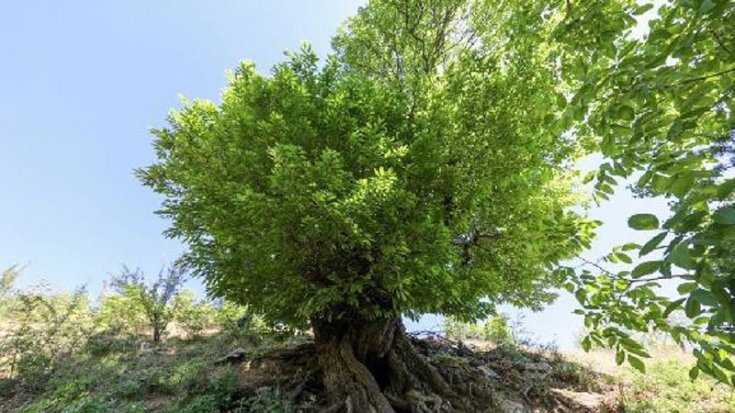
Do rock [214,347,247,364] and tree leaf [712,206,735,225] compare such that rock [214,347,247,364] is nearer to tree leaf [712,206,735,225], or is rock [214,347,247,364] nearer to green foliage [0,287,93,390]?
green foliage [0,287,93,390]

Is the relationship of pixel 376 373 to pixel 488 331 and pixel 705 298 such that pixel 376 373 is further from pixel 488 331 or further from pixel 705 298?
pixel 705 298

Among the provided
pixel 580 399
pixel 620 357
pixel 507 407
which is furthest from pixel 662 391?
pixel 620 357

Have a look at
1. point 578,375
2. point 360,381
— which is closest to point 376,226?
point 360,381

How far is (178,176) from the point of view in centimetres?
641

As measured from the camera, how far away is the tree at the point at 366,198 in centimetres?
470

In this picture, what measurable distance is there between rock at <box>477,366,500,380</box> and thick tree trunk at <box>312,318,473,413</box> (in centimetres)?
132

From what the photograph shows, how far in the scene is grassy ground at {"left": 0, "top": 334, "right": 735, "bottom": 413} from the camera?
591 centimetres

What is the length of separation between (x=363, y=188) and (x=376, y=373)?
364 centimetres

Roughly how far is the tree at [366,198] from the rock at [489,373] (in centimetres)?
130

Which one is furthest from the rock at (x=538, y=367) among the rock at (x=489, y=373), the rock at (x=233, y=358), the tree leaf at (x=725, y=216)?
the tree leaf at (x=725, y=216)

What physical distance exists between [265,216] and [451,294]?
2415 millimetres

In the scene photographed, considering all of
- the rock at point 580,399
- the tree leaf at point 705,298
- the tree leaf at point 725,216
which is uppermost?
the rock at point 580,399

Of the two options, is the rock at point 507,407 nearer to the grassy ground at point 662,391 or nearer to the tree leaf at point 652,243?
the grassy ground at point 662,391

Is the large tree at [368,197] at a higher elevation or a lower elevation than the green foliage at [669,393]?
higher
